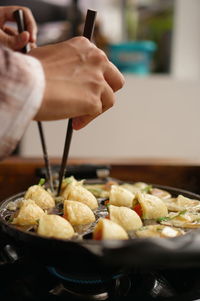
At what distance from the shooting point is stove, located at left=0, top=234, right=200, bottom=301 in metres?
1.05

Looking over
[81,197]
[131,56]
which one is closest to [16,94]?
[81,197]

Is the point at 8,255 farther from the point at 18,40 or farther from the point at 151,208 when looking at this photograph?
the point at 18,40

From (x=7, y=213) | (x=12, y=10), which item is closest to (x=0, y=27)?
(x=12, y=10)

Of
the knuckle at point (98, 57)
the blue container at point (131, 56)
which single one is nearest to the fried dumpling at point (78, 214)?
the knuckle at point (98, 57)

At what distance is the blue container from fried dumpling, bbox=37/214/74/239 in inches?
89.2

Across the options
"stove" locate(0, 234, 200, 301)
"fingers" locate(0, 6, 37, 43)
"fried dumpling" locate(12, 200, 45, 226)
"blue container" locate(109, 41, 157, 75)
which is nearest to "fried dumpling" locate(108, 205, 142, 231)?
"stove" locate(0, 234, 200, 301)

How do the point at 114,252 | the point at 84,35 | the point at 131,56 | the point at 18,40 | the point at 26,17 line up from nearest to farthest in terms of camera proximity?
the point at 114,252
the point at 84,35
the point at 18,40
the point at 26,17
the point at 131,56

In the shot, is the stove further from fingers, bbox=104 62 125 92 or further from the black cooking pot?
fingers, bbox=104 62 125 92

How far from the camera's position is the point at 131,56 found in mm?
3070

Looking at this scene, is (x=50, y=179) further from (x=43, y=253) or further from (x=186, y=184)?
(x=186, y=184)

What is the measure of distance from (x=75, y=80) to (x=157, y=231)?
48 centimetres

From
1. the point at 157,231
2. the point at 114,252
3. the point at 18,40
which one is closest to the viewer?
the point at 114,252

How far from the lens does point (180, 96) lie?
298cm

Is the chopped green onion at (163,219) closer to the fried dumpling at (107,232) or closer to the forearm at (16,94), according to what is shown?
the fried dumpling at (107,232)
